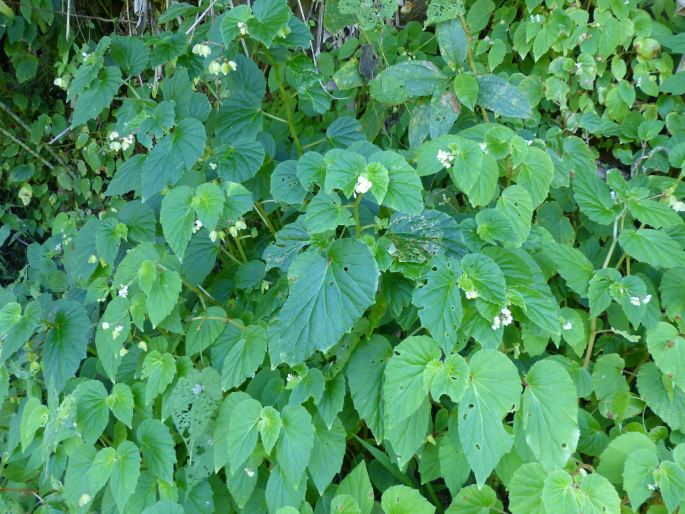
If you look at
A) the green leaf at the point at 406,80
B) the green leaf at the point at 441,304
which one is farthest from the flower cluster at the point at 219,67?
the green leaf at the point at 441,304

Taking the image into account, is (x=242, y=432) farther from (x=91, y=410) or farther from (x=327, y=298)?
(x=91, y=410)

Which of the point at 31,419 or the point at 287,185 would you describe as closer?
the point at 287,185

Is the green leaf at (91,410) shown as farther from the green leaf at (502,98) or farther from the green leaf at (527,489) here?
the green leaf at (502,98)

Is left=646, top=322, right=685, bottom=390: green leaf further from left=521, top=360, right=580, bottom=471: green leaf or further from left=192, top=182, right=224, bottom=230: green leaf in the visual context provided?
left=192, top=182, right=224, bottom=230: green leaf

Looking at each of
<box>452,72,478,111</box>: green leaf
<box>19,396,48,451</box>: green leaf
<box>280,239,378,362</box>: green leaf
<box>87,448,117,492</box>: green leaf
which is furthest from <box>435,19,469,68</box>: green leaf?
<box>19,396,48,451</box>: green leaf

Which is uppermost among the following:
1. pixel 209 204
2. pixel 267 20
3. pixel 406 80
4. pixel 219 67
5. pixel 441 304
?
pixel 267 20

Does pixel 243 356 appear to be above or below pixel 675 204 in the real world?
below

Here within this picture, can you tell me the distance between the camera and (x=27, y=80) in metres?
3.40

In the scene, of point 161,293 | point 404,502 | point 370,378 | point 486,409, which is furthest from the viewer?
point 161,293

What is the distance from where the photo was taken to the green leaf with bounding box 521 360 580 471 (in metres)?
1.12

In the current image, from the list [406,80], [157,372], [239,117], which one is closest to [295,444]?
[157,372]

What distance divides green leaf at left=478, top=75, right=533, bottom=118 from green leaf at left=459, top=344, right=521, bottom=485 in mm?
746

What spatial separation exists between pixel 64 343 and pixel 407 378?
98 centimetres

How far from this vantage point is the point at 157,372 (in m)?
1.42
